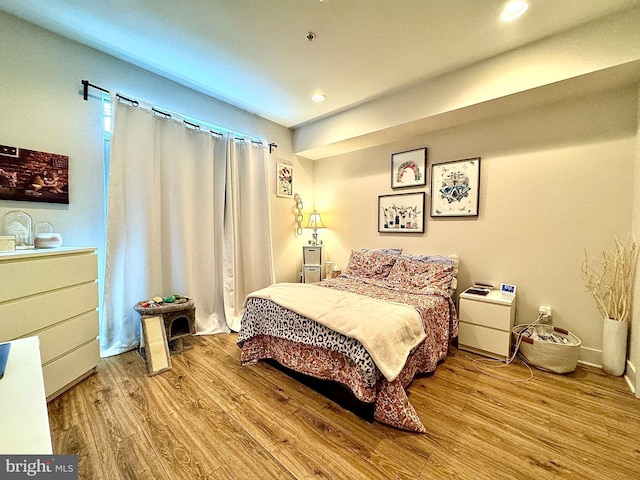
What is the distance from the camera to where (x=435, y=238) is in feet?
9.87

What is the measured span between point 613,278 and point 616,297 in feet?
0.52

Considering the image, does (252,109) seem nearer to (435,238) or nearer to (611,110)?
(435,238)

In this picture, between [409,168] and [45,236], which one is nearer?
[45,236]

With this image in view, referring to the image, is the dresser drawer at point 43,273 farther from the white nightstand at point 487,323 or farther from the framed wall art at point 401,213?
the white nightstand at point 487,323

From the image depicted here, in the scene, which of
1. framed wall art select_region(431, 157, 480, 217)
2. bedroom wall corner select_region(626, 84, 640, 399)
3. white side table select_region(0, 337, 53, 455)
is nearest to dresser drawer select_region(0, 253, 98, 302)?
white side table select_region(0, 337, 53, 455)

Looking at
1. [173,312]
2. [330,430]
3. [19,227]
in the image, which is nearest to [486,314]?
[330,430]

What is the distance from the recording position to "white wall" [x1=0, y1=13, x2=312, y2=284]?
1.84m

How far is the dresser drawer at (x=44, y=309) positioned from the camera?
4.80 feet

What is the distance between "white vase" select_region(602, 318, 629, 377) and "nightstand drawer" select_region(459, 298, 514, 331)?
25.0 inches

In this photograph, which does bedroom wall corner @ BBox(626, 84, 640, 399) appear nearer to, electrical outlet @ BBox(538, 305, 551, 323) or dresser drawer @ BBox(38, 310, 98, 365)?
electrical outlet @ BBox(538, 305, 551, 323)

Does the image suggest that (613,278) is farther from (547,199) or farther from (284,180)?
(284,180)

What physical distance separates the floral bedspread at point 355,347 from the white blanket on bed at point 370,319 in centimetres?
7

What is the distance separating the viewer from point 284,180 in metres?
3.81

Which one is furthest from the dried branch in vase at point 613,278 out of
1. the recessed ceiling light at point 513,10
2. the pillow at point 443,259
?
the recessed ceiling light at point 513,10
